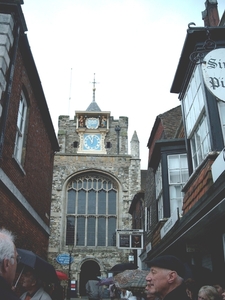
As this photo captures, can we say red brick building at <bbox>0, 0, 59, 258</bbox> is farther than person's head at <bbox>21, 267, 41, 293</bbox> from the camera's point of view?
Yes

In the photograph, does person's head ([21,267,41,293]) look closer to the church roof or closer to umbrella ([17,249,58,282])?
umbrella ([17,249,58,282])

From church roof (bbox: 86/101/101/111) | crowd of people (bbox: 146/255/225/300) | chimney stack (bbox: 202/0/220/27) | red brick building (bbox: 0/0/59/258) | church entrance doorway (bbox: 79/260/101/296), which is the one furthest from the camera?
church roof (bbox: 86/101/101/111)

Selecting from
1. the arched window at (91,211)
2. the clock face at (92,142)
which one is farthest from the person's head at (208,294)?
the clock face at (92,142)

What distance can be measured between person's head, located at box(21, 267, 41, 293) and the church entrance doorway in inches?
855

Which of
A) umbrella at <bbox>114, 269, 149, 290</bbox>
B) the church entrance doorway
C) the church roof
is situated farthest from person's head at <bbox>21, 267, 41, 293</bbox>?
the church roof

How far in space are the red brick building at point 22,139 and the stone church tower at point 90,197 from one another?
1410 cm

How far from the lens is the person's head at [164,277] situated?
2627 mm

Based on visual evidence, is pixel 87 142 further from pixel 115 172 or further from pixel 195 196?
pixel 195 196

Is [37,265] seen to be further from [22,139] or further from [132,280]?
[22,139]

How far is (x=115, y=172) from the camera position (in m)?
27.4

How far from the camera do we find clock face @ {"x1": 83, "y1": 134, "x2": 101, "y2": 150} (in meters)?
29.4

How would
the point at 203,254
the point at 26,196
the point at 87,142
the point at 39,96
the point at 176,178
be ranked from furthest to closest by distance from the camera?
the point at 87,142, the point at 176,178, the point at 39,96, the point at 26,196, the point at 203,254

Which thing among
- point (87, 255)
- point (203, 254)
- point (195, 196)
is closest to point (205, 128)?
point (195, 196)

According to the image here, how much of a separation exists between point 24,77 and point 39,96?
146cm
